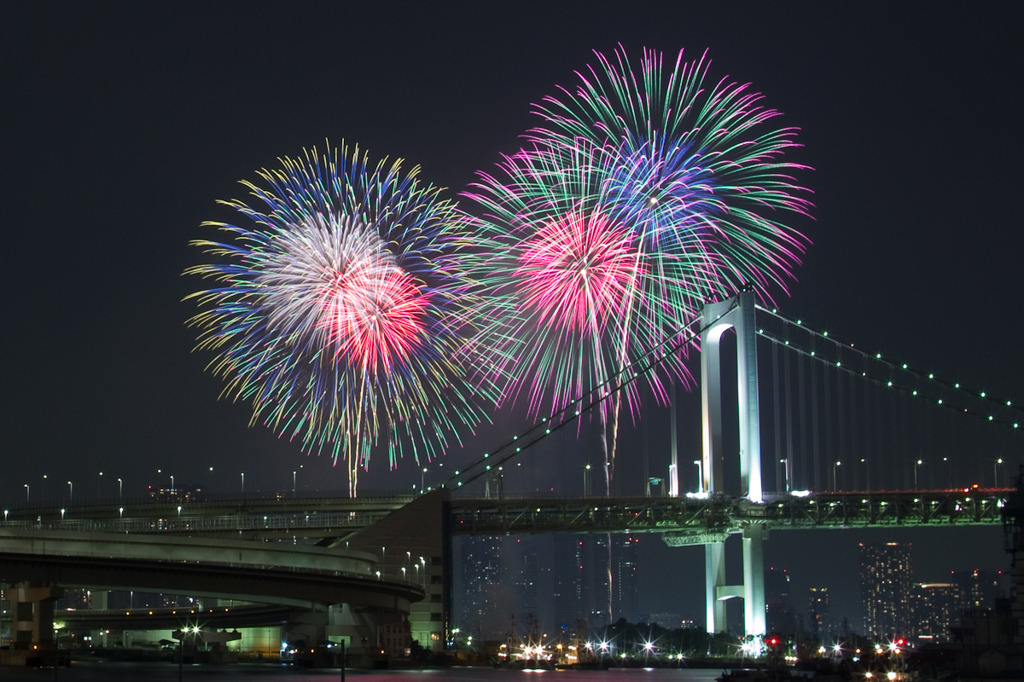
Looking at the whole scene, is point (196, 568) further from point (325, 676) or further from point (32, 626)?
point (32, 626)

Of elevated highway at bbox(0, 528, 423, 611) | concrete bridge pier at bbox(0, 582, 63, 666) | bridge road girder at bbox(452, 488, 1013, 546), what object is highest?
bridge road girder at bbox(452, 488, 1013, 546)

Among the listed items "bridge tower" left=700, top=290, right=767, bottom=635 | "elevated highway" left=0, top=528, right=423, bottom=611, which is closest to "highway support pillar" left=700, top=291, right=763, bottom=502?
"bridge tower" left=700, top=290, right=767, bottom=635

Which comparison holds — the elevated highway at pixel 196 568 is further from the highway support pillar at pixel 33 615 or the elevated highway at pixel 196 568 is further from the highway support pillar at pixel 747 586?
the highway support pillar at pixel 747 586

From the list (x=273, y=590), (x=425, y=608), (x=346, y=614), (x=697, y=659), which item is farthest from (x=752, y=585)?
(x=273, y=590)

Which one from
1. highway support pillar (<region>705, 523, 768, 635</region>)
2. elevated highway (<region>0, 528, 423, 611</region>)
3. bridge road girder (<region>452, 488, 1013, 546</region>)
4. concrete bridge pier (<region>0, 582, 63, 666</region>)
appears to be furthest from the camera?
bridge road girder (<region>452, 488, 1013, 546</region>)

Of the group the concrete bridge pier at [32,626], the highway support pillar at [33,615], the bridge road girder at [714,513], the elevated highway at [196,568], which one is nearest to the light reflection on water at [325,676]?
the concrete bridge pier at [32,626]

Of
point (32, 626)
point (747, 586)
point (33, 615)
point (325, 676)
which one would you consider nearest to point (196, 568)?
point (325, 676)

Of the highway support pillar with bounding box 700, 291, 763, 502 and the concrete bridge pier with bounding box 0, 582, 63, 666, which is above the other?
the highway support pillar with bounding box 700, 291, 763, 502

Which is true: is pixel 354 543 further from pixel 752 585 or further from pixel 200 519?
pixel 752 585

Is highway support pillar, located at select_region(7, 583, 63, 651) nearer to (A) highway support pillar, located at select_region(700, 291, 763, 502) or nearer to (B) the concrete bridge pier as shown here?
(B) the concrete bridge pier
